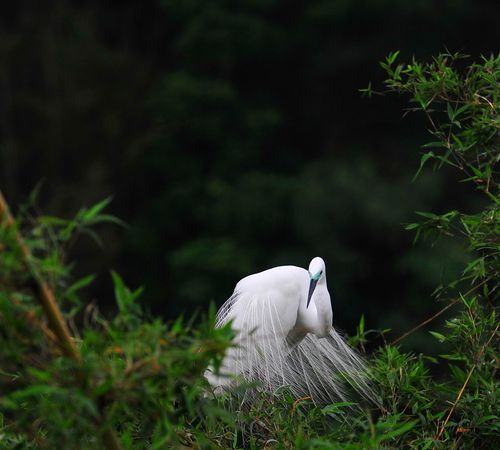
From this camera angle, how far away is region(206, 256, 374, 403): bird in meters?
2.90

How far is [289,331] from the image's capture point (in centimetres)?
314

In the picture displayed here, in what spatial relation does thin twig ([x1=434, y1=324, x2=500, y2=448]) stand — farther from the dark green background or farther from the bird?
the dark green background

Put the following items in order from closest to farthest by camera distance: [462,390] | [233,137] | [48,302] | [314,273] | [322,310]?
[48,302] → [462,390] → [314,273] → [322,310] → [233,137]

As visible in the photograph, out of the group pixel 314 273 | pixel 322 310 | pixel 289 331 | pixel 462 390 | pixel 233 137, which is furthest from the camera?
pixel 233 137

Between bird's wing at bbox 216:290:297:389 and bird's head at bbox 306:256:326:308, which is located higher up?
bird's head at bbox 306:256:326:308

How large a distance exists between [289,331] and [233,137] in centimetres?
796

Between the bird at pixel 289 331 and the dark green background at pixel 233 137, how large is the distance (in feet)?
20.9

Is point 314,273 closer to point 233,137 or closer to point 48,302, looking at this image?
point 48,302

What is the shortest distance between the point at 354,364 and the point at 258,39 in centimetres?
873

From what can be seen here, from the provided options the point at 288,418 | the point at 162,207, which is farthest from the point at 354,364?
the point at 162,207

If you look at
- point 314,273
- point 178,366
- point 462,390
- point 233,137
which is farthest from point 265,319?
point 233,137

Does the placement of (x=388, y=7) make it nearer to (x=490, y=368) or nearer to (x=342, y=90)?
(x=342, y=90)

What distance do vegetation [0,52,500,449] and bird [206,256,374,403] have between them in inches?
10.2

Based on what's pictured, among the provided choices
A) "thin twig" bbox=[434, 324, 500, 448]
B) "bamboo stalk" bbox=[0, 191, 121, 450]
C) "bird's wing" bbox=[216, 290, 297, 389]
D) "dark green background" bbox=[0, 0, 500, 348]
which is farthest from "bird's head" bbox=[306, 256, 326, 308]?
"dark green background" bbox=[0, 0, 500, 348]
